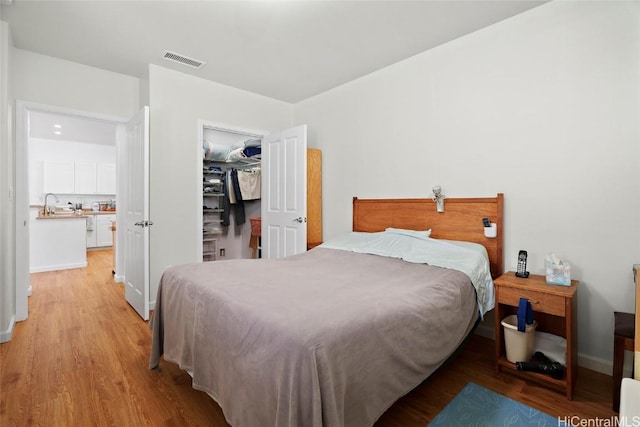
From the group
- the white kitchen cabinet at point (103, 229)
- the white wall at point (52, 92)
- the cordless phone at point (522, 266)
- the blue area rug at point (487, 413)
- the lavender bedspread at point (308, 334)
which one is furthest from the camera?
the white kitchen cabinet at point (103, 229)

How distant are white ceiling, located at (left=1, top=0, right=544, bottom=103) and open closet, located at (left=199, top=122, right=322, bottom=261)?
0.85 meters


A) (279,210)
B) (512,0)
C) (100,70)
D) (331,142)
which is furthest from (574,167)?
(100,70)

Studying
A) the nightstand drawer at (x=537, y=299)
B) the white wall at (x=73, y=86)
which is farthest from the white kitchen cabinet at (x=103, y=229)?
the nightstand drawer at (x=537, y=299)

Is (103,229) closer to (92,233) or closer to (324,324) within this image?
(92,233)

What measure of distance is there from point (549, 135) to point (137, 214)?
12.4 ft

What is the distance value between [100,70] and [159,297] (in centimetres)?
278

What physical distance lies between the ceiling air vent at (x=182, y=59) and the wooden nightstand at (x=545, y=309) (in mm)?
3370

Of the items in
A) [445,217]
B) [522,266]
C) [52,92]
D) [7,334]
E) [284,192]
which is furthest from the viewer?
[284,192]

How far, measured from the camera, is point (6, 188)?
8.37ft

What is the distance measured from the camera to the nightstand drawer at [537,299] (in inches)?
72.6

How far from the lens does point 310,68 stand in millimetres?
3309

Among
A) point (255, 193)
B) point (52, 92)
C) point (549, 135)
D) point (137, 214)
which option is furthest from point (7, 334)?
point (549, 135)

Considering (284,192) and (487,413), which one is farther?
(284,192)

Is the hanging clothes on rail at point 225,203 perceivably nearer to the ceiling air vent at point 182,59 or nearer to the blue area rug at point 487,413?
the ceiling air vent at point 182,59
